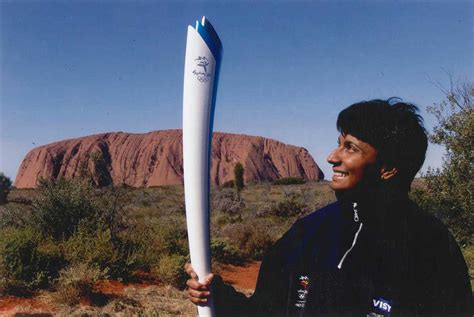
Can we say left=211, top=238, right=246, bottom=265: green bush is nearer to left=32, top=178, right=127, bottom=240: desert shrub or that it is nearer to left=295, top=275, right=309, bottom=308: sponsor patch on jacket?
left=32, top=178, right=127, bottom=240: desert shrub

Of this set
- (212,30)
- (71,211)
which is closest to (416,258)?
(212,30)

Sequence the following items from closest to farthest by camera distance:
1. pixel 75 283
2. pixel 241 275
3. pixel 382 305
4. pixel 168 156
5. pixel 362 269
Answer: pixel 382 305 → pixel 362 269 → pixel 75 283 → pixel 241 275 → pixel 168 156

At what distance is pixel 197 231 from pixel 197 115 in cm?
48

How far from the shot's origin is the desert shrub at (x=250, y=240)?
12.2 m

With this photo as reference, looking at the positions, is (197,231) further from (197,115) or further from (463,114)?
(463,114)

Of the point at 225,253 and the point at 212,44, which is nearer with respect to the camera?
the point at 212,44

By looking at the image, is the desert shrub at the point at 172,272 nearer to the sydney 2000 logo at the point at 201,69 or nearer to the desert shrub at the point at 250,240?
the desert shrub at the point at 250,240

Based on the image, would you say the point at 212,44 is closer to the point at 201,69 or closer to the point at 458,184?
the point at 201,69

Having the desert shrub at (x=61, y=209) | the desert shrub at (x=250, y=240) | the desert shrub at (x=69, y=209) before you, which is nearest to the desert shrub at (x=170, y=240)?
the desert shrub at (x=69, y=209)

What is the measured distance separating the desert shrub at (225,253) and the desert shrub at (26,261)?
3.96 meters

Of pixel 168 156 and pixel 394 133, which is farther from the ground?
pixel 168 156

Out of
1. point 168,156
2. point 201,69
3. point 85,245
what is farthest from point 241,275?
point 168,156

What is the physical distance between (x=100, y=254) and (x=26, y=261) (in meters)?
1.25

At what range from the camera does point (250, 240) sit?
1258cm
